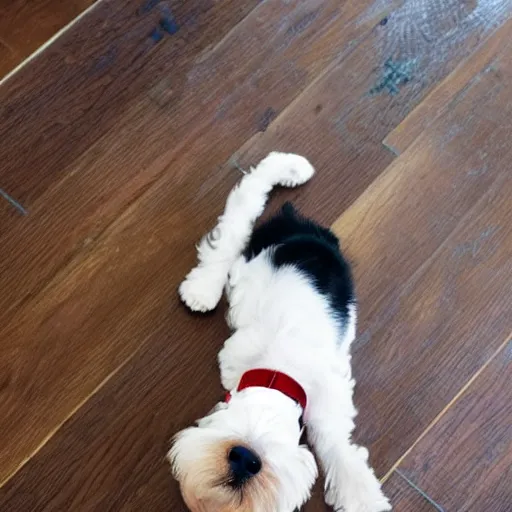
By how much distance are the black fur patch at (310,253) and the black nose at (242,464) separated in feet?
1.19

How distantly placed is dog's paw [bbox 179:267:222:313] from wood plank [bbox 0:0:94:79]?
2.23 ft

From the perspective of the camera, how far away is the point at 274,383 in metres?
1.15

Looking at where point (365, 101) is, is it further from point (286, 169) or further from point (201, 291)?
point (201, 291)

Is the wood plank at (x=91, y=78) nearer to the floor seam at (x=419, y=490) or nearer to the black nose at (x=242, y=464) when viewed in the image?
the black nose at (x=242, y=464)

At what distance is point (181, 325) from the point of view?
1.48 meters

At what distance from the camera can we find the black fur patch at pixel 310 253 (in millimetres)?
1269

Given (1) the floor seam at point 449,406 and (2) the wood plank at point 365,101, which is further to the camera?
(2) the wood plank at point 365,101

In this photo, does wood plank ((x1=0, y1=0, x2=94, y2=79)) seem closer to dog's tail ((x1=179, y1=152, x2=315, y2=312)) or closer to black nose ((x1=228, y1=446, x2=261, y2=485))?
dog's tail ((x1=179, y1=152, x2=315, y2=312))

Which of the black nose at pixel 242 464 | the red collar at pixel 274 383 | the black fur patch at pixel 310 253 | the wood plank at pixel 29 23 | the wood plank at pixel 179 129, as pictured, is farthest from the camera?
the wood plank at pixel 29 23

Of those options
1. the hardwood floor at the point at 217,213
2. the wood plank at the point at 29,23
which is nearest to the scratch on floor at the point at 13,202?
the hardwood floor at the point at 217,213

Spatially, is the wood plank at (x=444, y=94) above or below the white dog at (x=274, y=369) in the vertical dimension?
below

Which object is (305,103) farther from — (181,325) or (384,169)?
(181,325)

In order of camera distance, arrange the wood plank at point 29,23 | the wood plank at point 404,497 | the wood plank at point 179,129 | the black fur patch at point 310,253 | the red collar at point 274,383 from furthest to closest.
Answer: the wood plank at point 29,23 < the wood plank at point 179,129 < the wood plank at point 404,497 < the black fur patch at point 310,253 < the red collar at point 274,383

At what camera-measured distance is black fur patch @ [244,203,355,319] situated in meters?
1.27
